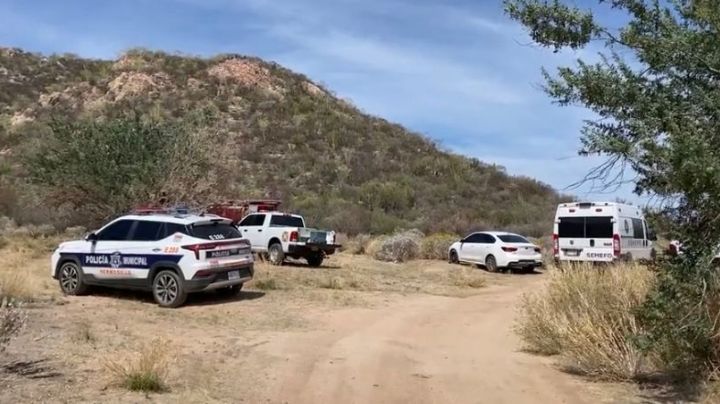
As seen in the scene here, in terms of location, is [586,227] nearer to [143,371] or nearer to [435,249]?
[435,249]

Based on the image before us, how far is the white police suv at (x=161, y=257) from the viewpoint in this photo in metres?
15.4

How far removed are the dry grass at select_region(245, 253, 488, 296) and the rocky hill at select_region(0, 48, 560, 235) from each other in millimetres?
10043

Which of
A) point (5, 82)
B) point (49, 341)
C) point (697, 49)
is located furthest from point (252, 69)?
point (697, 49)

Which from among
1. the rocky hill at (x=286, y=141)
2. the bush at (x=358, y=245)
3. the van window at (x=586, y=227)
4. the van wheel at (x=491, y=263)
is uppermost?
the rocky hill at (x=286, y=141)

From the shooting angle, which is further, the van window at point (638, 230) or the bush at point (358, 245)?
the bush at point (358, 245)

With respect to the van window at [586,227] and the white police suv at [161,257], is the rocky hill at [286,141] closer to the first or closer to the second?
the van window at [586,227]

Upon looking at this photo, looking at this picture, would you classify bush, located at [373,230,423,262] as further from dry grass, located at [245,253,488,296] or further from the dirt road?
the dirt road

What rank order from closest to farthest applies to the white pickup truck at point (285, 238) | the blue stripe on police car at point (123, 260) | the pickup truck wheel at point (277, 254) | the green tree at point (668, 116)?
the green tree at point (668, 116)
the blue stripe on police car at point (123, 260)
the white pickup truck at point (285, 238)
the pickup truck wheel at point (277, 254)

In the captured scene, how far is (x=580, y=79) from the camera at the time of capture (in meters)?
7.98

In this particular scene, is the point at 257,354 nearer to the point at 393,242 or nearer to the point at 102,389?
the point at 102,389

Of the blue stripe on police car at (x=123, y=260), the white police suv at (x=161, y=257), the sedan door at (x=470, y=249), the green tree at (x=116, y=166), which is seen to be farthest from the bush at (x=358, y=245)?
the blue stripe on police car at (x=123, y=260)

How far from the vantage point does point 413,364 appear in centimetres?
1027

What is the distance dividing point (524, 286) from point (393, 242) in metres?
8.51

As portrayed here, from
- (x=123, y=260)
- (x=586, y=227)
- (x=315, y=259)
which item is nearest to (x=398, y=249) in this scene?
(x=315, y=259)
